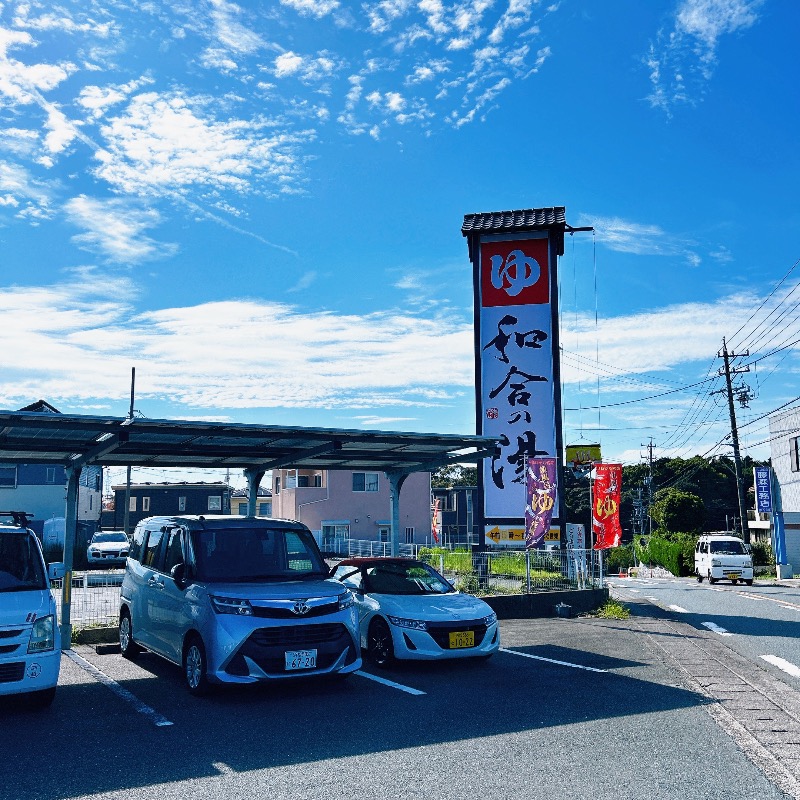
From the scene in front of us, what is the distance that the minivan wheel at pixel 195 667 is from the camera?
316 inches

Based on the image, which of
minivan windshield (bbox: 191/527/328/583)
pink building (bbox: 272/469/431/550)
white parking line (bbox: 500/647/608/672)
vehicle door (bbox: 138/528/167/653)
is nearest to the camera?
minivan windshield (bbox: 191/527/328/583)

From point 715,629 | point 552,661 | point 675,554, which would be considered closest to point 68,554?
point 552,661

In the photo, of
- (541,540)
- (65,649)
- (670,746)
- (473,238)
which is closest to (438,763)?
(670,746)

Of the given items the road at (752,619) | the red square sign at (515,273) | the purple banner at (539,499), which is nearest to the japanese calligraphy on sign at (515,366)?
the red square sign at (515,273)

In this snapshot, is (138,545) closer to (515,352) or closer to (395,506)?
(395,506)

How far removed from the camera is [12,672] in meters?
6.96

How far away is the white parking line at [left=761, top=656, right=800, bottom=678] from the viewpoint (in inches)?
403

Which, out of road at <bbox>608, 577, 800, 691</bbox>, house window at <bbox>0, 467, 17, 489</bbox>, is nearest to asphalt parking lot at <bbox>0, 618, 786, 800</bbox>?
road at <bbox>608, 577, 800, 691</bbox>

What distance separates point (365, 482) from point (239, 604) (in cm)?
3707

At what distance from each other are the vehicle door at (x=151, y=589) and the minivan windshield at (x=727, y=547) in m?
28.1

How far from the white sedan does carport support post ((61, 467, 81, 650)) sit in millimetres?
4038

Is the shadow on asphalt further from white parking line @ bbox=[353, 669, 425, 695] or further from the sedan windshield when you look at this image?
the sedan windshield

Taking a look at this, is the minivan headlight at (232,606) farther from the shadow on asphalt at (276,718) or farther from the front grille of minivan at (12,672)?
the front grille of minivan at (12,672)

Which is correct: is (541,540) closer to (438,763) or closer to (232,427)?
(232,427)
